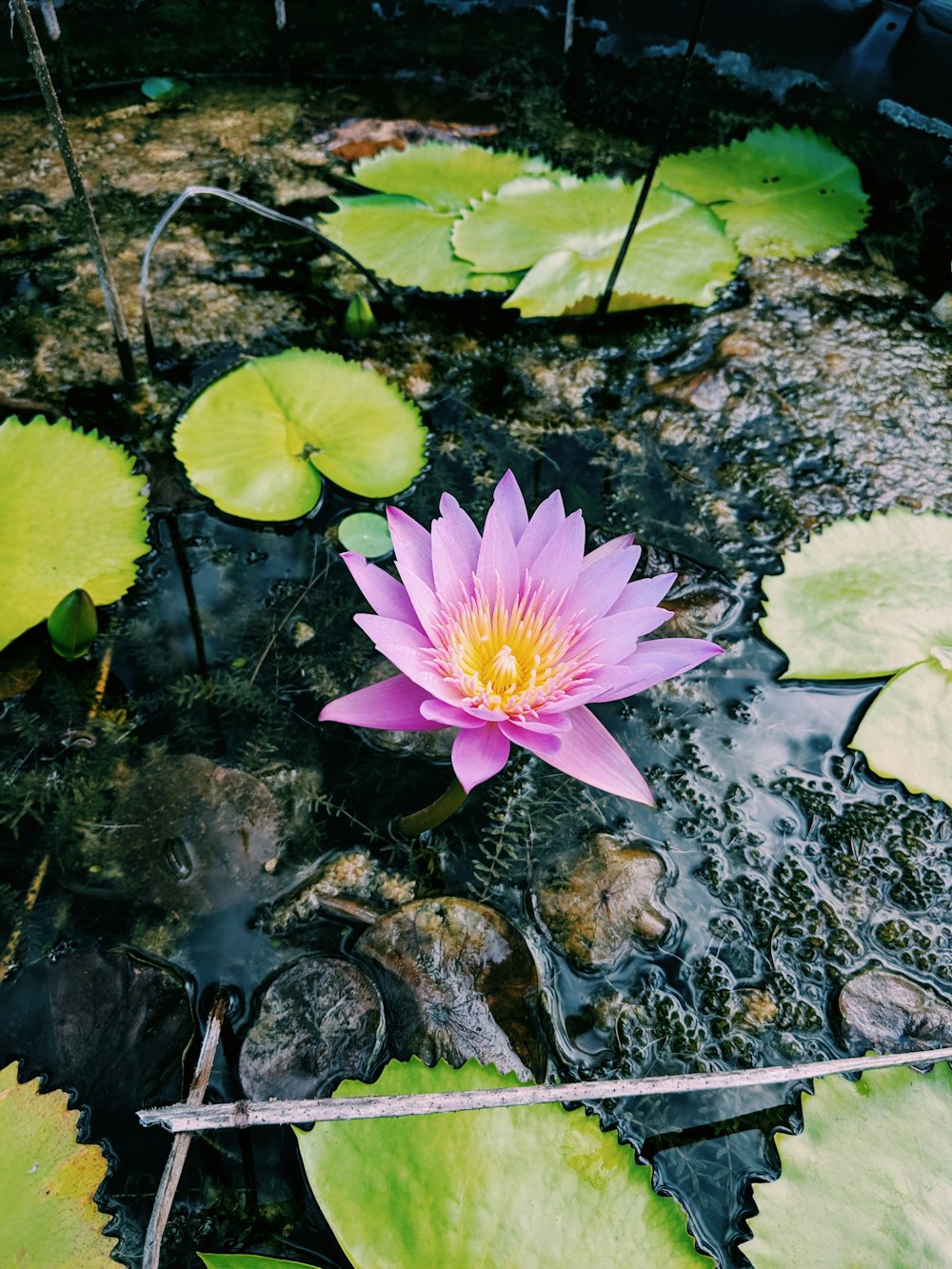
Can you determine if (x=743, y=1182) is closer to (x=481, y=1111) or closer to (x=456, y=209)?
(x=481, y=1111)

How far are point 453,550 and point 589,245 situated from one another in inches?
56.4

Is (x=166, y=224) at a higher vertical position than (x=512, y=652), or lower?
higher

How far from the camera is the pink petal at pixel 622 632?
1.18m

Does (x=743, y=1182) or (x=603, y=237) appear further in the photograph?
(x=603, y=237)

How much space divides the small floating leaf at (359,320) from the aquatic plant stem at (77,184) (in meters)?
0.54

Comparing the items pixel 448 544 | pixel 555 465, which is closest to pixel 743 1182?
pixel 448 544

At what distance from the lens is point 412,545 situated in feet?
4.16

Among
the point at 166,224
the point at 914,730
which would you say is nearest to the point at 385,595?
the point at 914,730

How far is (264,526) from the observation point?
1824mm

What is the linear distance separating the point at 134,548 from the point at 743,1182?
150 centimetres

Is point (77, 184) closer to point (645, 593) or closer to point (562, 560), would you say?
point (562, 560)

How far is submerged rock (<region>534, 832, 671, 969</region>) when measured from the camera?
1338 millimetres

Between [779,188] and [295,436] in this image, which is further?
[779,188]

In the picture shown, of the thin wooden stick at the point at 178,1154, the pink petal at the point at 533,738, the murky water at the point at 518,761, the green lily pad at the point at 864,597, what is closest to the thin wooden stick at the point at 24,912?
the murky water at the point at 518,761
